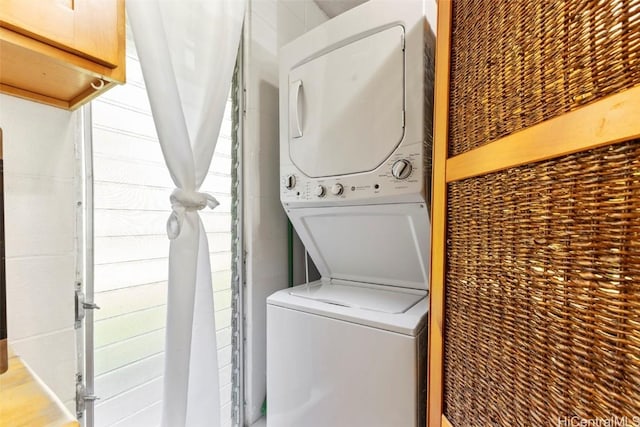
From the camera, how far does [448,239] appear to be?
2.95 ft

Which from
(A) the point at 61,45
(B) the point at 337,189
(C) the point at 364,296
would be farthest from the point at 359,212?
(A) the point at 61,45

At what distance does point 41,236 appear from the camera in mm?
1026

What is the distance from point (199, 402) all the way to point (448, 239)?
50.1 inches

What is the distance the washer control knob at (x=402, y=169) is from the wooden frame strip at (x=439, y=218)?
1.05 ft

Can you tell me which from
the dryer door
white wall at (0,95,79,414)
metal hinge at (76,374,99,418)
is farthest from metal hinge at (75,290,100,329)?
the dryer door

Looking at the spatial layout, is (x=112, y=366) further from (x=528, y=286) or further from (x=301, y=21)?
(x=301, y=21)

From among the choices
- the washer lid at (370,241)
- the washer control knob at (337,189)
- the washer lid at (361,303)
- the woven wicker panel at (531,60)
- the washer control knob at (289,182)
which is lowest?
the washer lid at (361,303)

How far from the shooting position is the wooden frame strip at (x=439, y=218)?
2.99 feet

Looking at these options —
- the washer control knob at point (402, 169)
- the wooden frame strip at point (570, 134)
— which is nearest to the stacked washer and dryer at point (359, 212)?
the washer control knob at point (402, 169)

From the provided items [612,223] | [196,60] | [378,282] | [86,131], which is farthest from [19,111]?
[378,282]

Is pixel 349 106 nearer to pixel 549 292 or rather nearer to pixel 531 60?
pixel 531 60

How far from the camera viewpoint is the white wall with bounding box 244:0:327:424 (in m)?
1.78

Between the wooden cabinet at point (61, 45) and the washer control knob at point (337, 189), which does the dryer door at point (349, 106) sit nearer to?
the washer control knob at point (337, 189)

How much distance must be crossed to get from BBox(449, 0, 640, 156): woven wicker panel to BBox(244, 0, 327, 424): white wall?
1.25 metres
